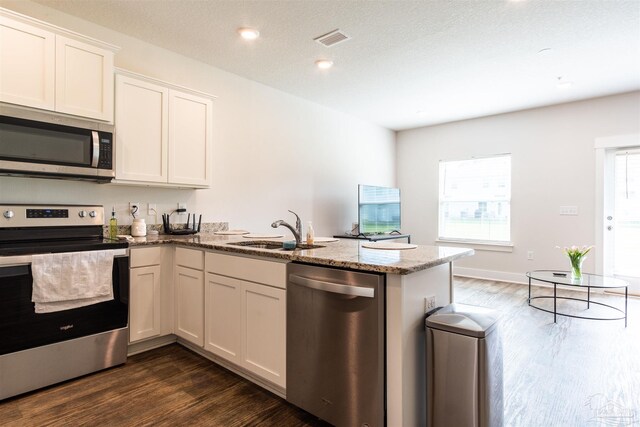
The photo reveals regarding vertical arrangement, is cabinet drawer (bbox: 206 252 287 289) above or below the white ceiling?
below

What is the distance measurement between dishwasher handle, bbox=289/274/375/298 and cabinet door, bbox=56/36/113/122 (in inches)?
77.5

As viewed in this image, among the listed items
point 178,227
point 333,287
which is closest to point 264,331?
point 333,287

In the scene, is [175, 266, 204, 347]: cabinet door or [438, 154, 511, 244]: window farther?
[438, 154, 511, 244]: window

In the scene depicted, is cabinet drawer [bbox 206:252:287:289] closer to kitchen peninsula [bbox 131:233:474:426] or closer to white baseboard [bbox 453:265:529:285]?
kitchen peninsula [bbox 131:233:474:426]

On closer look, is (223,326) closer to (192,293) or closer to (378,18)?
(192,293)

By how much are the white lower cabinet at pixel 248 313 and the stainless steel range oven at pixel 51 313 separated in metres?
0.64

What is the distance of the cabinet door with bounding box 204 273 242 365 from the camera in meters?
2.19

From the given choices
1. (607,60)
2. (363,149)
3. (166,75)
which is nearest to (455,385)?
(166,75)

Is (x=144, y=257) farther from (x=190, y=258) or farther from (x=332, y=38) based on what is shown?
(x=332, y=38)

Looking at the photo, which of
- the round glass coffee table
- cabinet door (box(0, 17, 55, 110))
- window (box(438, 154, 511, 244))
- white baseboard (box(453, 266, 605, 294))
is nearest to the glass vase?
the round glass coffee table

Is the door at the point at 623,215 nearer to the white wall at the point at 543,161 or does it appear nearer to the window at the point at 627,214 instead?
the window at the point at 627,214

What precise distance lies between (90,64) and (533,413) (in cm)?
366
